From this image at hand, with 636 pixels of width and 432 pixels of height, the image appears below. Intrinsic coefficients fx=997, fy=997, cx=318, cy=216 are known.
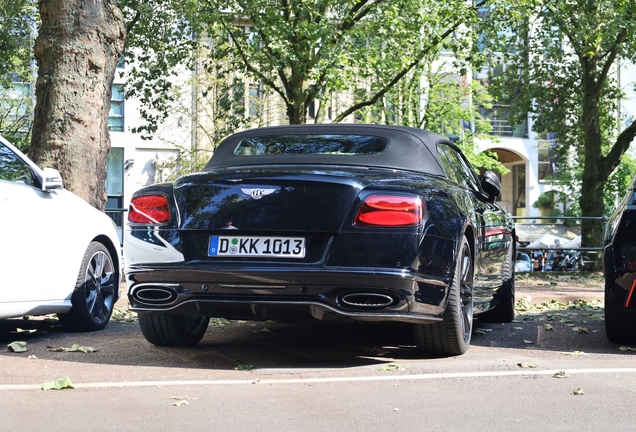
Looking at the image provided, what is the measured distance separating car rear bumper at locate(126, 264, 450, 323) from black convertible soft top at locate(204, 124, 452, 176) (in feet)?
3.47

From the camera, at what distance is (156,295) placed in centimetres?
600

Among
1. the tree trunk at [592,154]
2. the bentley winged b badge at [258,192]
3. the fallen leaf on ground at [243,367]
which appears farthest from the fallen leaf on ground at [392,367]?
the tree trunk at [592,154]

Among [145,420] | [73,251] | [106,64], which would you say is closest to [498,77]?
[106,64]

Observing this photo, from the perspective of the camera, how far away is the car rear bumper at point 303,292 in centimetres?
559

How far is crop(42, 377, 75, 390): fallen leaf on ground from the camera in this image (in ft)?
16.7

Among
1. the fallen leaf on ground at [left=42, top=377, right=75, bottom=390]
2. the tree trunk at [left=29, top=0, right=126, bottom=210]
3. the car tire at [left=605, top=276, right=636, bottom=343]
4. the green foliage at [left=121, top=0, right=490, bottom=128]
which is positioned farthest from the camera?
the green foliage at [left=121, top=0, right=490, bottom=128]

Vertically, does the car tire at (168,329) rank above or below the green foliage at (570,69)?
below

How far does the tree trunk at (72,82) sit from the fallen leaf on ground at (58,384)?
20.4 ft

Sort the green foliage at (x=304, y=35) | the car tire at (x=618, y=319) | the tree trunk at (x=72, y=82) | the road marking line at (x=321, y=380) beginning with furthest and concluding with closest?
the green foliage at (x=304, y=35), the tree trunk at (x=72, y=82), the car tire at (x=618, y=319), the road marking line at (x=321, y=380)

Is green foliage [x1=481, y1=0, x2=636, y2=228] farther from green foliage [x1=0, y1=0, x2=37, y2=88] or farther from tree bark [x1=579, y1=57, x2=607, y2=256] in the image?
green foliage [x1=0, y1=0, x2=37, y2=88]

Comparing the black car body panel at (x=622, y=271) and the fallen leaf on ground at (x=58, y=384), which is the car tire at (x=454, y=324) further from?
the fallen leaf on ground at (x=58, y=384)

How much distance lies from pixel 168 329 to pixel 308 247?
62.7 inches

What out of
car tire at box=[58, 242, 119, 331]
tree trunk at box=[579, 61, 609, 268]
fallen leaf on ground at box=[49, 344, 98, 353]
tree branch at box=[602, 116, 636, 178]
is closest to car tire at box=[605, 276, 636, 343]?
fallen leaf on ground at box=[49, 344, 98, 353]

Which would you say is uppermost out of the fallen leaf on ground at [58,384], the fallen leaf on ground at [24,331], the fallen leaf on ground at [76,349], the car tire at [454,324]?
the car tire at [454,324]
